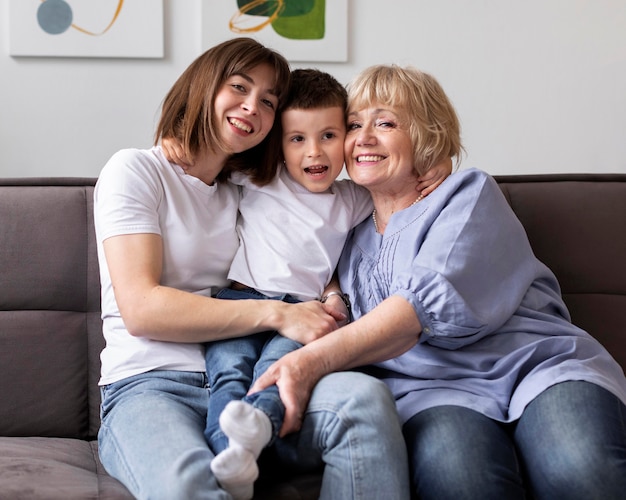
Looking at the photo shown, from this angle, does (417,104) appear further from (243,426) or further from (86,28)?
(86,28)

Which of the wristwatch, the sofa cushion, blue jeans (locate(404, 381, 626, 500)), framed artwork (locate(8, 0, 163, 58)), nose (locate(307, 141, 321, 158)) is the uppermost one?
framed artwork (locate(8, 0, 163, 58))

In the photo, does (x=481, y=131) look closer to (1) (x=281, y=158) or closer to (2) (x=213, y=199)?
(1) (x=281, y=158)

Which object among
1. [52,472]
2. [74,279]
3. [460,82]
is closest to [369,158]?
[74,279]

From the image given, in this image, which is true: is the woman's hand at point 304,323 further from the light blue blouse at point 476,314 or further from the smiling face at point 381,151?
the smiling face at point 381,151

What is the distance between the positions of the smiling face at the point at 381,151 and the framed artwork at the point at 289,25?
85cm

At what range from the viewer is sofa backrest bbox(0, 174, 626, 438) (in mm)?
1920

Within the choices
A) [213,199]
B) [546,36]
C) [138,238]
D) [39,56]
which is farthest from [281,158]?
[546,36]

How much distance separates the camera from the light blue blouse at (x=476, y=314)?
160 cm

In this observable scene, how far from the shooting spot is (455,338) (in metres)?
1.64

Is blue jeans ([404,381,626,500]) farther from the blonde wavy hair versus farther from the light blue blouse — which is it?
the blonde wavy hair

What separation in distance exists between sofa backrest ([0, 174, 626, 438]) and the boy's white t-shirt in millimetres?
419

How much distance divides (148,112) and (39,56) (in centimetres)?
37

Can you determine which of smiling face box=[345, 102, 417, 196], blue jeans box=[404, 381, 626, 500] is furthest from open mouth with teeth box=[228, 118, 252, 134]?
blue jeans box=[404, 381, 626, 500]

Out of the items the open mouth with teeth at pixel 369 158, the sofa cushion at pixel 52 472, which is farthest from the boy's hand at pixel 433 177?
the sofa cushion at pixel 52 472
